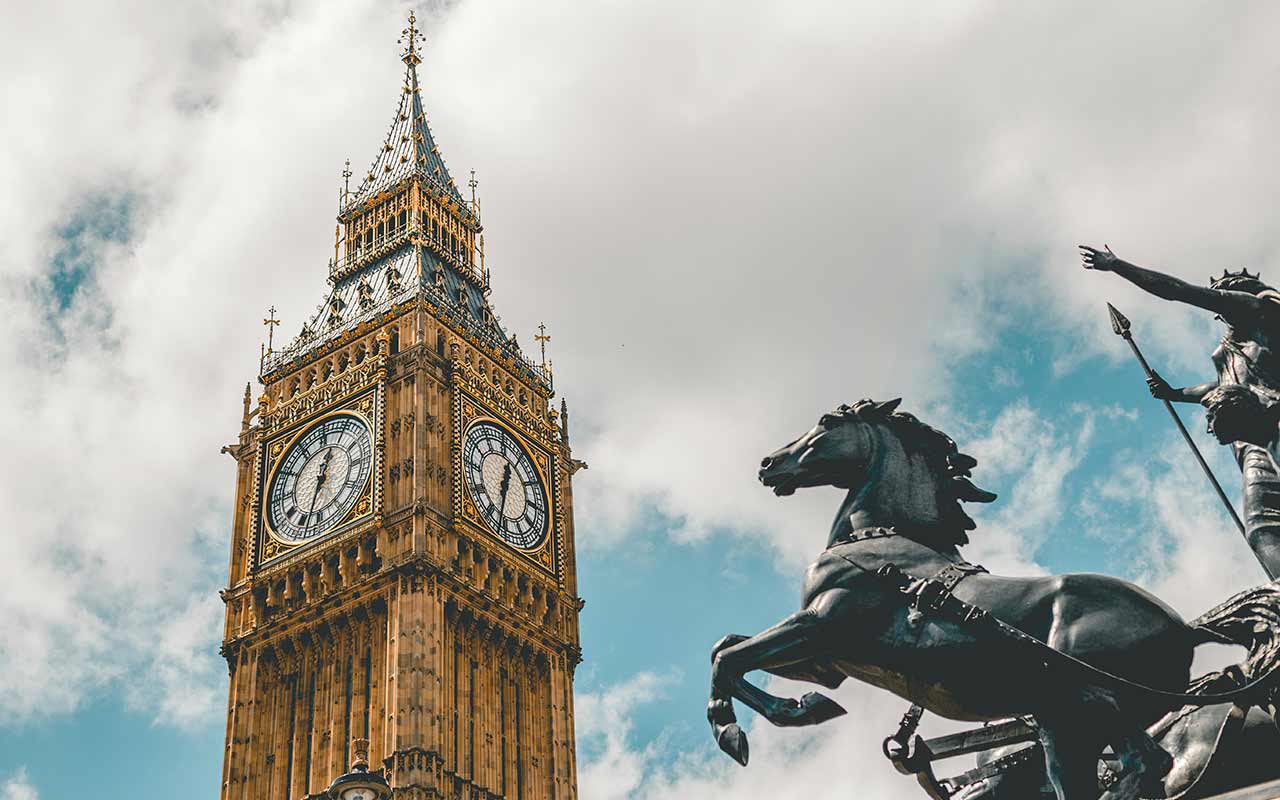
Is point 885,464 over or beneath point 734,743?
over

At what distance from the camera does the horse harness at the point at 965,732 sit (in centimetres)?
898

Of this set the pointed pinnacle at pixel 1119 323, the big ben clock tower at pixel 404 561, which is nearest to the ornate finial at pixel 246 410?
the big ben clock tower at pixel 404 561

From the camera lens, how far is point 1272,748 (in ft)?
30.9

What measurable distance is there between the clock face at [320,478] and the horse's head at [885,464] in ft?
163

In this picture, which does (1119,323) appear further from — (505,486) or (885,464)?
(505,486)

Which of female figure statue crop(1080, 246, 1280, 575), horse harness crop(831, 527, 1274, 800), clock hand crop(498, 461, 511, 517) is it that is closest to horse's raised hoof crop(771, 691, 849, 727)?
horse harness crop(831, 527, 1274, 800)

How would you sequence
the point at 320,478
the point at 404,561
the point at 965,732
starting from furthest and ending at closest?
the point at 320,478
the point at 404,561
the point at 965,732

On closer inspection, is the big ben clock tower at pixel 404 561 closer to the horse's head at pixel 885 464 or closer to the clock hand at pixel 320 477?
the clock hand at pixel 320 477

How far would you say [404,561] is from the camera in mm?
55531

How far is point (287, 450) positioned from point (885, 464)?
54.0 metres

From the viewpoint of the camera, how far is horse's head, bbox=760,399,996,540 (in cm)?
1043

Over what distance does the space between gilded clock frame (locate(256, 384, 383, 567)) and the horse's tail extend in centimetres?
4959

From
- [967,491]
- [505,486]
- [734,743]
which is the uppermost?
[505,486]

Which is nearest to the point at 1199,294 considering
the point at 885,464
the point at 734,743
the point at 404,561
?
the point at 885,464
